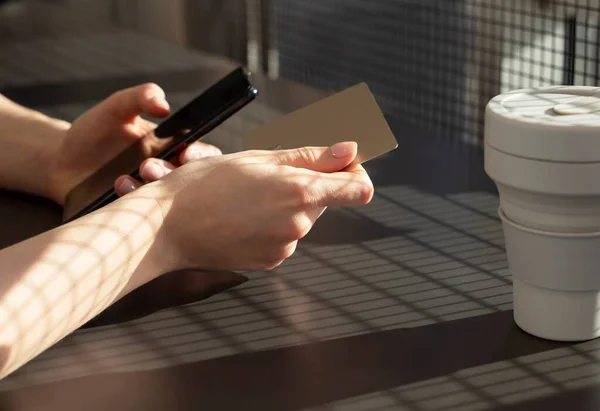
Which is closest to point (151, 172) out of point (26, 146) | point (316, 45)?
point (26, 146)

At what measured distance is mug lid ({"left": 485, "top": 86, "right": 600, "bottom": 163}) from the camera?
576 millimetres

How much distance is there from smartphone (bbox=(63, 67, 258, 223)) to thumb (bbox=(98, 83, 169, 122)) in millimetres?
31

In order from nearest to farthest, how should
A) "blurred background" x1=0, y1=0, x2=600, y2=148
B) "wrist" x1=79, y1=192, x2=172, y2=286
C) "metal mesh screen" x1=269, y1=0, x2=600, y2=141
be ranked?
1. "wrist" x1=79, y1=192, x2=172, y2=286
2. "blurred background" x1=0, y1=0, x2=600, y2=148
3. "metal mesh screen" x1=269, y1=0, x2=600, y2=141

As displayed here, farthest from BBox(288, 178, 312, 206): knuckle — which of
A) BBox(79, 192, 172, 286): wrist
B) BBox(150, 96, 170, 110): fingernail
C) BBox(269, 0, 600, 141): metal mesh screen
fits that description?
BBox(269, 0, 600, 141): metal mesh screen

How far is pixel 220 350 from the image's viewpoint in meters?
0.66

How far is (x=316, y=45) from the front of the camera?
7.11ft

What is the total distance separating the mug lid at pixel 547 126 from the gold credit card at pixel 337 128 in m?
0.11

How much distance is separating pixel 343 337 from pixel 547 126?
0.66ft

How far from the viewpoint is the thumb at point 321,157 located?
0.74m

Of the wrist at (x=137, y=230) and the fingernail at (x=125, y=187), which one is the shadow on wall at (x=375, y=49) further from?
the wrist at (x=137, y=230)

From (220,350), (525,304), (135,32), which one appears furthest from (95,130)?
(135,32)

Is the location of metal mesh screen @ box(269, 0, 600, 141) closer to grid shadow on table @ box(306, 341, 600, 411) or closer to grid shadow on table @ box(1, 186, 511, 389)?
grid shadow on table @ box(1, 186, 511, 389)

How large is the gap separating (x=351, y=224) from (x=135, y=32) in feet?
3.04

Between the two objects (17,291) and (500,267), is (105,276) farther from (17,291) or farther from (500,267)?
(500,267)
